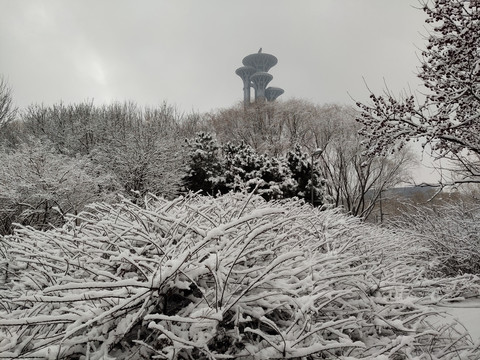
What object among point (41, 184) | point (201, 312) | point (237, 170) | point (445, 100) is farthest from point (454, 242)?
point (237, 170)

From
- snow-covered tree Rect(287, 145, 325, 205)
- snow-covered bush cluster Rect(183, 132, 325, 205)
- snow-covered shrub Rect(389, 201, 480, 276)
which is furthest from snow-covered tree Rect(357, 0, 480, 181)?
snow-covered tree Rect(287, 145, 325, 205)

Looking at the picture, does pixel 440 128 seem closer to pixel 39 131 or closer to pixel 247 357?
pixel 247 357

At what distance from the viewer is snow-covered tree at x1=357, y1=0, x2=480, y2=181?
494cm

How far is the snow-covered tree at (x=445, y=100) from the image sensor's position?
16.2ft

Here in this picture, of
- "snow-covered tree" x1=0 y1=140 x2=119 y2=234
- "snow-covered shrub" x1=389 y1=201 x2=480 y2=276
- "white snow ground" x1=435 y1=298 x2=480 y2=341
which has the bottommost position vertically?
"white snow ground" x1=435 y1=298 x2=480 y2=341

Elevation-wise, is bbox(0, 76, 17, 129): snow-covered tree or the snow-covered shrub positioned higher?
bbox(0, 76, 17, 129): snow-covered tree

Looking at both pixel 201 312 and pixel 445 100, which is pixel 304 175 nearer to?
pixel 445 100

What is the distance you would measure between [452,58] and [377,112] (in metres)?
1.28

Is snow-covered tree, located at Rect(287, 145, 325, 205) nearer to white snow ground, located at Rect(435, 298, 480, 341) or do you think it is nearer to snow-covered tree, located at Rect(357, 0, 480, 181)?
snow-covered tree, located at Rect(357, 0, 480, 181)

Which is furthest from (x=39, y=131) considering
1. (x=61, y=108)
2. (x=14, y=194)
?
(x=14, y=194)

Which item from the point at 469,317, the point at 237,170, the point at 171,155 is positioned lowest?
the point at 469,317

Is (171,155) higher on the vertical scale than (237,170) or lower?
higher

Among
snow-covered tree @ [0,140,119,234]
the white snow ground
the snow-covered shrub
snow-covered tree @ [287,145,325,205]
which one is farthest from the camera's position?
snow-covered tree @ [287,145,325,205]

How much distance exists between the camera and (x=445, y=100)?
528 centimetres
